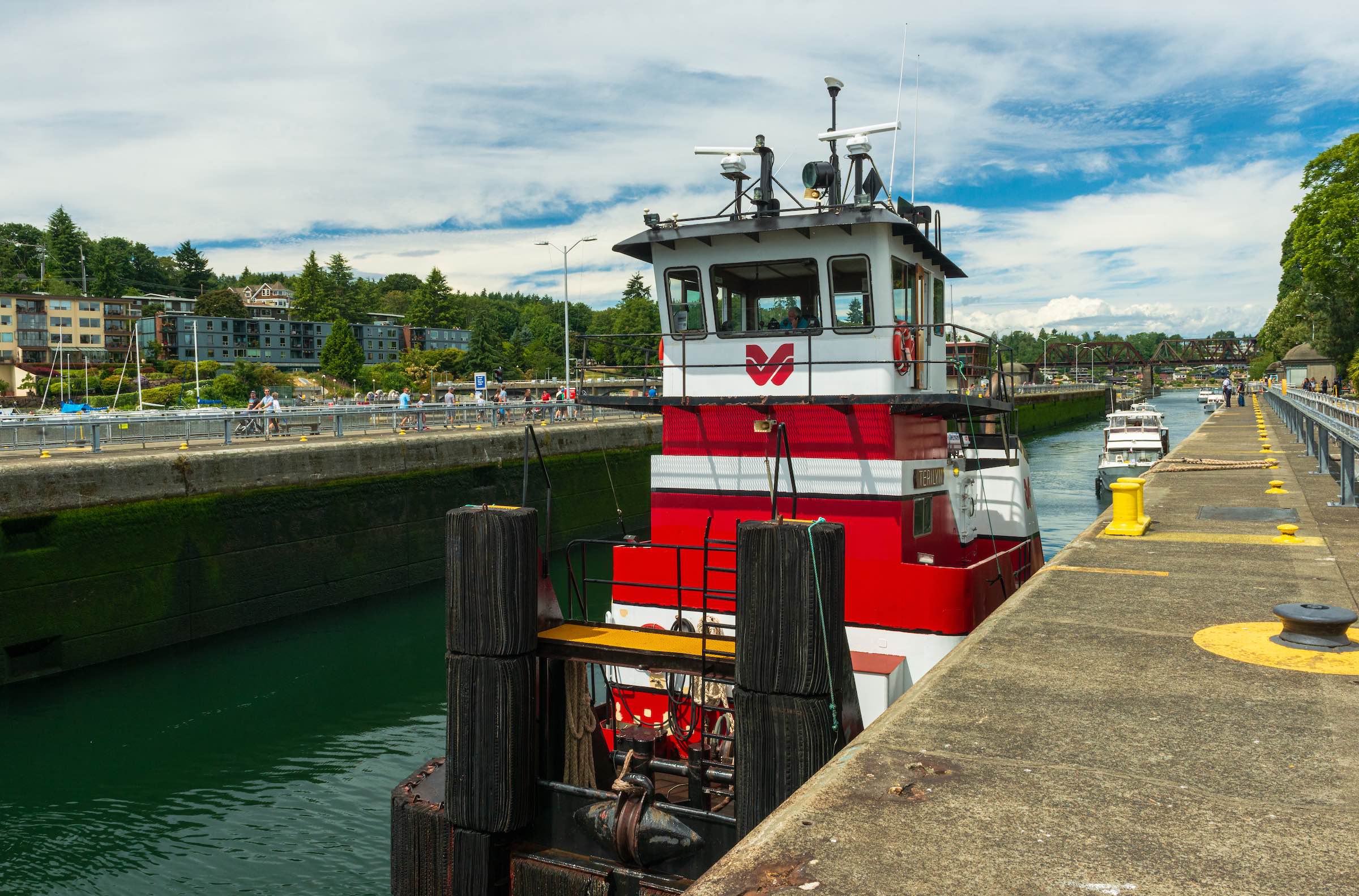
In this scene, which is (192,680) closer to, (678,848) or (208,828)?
(208,828)

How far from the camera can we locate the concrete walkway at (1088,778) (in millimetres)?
3668

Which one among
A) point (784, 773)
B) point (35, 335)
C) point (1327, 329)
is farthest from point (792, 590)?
point (35, 335)

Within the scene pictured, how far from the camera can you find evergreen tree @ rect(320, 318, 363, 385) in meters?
120

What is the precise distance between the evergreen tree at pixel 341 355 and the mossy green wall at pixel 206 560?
104293 mm

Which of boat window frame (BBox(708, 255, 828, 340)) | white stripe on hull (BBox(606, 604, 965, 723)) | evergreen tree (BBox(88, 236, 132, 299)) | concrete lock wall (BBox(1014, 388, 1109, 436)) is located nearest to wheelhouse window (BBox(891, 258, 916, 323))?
boat window frame (BBox(708, 255, 828, 340))

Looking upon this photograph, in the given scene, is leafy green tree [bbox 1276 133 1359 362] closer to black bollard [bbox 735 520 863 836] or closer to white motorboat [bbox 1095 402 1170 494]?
white motorboat [bbox 1095 402 1170 494]

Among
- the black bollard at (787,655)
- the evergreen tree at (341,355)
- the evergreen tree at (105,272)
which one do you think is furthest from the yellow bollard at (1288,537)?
the evergreen tree at (105,272)

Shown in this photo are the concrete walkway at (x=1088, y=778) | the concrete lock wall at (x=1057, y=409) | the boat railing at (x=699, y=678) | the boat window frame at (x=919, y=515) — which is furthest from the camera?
the concrete lock wall at (x=1057, y=409)

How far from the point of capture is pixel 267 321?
460 feet

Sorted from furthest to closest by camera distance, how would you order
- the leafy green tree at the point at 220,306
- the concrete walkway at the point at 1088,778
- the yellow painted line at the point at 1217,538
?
the leafy green tree at the point at 220,306 → the yellow painted line at the point at 1217,538 → the concrete walkway at the point at 1088,778

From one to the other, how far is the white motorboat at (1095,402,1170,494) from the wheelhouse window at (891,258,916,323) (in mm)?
25763

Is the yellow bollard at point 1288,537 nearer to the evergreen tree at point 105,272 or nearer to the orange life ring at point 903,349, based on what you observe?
the orange life ring at point 903,349

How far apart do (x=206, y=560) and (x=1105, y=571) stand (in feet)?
46.9

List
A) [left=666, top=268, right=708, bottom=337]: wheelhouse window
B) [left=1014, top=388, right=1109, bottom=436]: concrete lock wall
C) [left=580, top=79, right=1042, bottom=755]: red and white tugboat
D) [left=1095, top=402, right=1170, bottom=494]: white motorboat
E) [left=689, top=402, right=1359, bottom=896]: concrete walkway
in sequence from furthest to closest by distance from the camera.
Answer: [left=1014, top=388, right=1109, bottom=436]: concrete lock wall, [left=1095, top=402, right=1170, bottom=494]: white motorboat, [left=666, top=268, right=708, bottom=337]: wheelhouse window, [left=580, top=79, right=1042, bottom=755]: red and white tugboat, [left=689, top=402, right=1359, bottom=896]: concrete walkway
